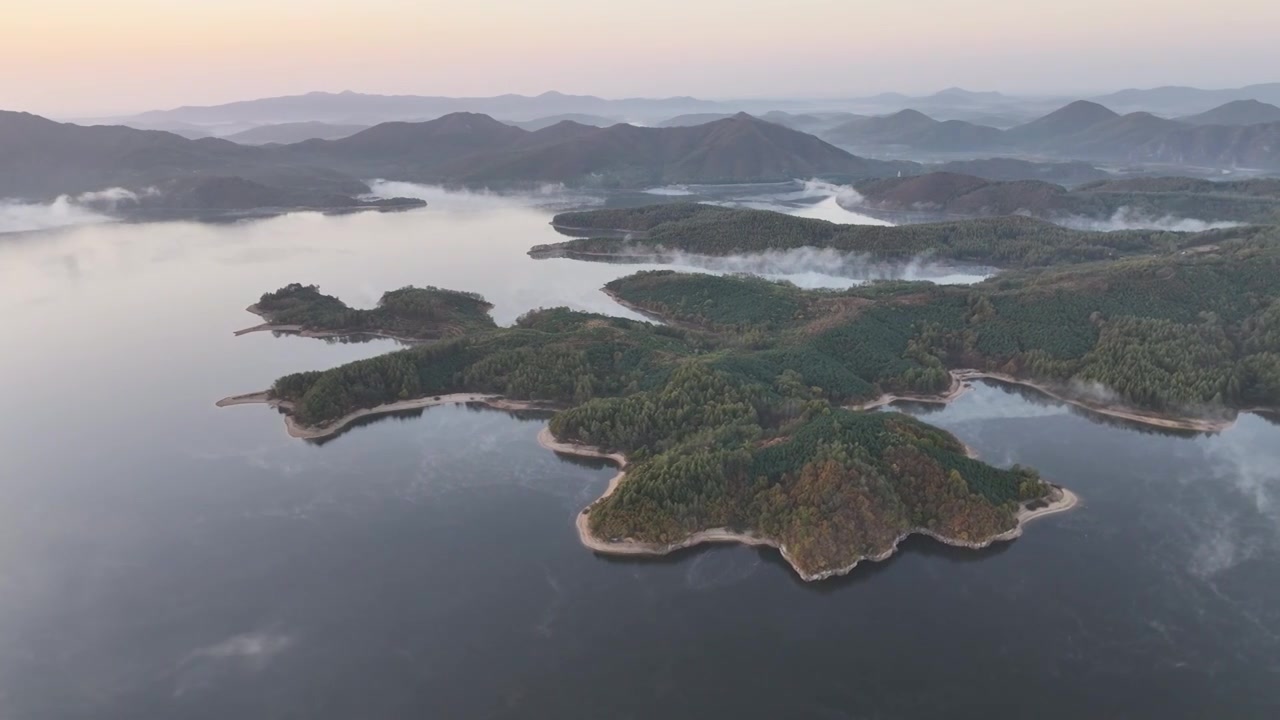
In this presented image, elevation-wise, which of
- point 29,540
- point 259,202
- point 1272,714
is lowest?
point 1272,714

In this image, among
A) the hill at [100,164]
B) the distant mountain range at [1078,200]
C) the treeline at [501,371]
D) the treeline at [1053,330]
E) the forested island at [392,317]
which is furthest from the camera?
the hill at [100,164]

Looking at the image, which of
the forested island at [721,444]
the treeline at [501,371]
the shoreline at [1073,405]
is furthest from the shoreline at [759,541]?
the treeline at [501,371]

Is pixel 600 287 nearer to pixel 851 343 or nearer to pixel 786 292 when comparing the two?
pixel 786 292

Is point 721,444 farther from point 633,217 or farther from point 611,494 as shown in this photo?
point 633,217

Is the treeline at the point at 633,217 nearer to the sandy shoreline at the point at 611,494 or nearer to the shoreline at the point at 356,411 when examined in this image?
the shoreline at the point at 356,411

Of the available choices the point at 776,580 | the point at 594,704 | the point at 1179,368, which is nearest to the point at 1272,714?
the point at 776,580

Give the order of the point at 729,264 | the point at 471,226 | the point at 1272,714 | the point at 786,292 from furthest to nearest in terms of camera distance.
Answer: the point at 471,226 → the point at 729,264 → the point at 786,292 → the point at 1272,714

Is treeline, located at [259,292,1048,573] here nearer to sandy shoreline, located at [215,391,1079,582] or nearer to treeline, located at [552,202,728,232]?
sandy shoreline, located at [215,391,1079,582]
